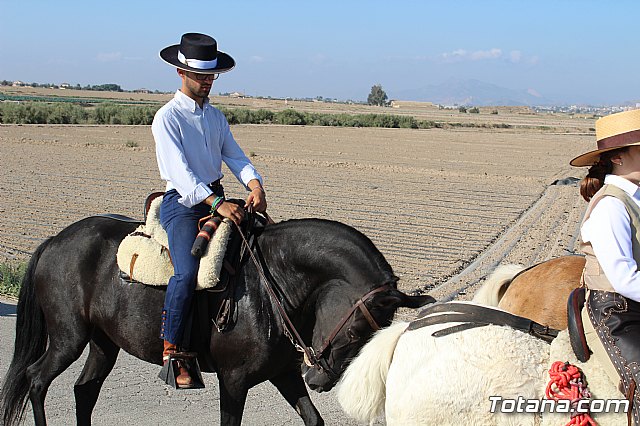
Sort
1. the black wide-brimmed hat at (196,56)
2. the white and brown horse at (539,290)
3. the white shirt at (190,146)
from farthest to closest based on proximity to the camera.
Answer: the white and brown horse at (539,290)
the black wide-brimmed hat at (196,56)
the white shirt at (190,146)

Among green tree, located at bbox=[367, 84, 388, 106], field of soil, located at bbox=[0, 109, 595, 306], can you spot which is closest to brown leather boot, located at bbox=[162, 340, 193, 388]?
field of soil, located at bbox=[0, 109, 595, 306]

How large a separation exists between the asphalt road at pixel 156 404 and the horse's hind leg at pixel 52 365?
53cm

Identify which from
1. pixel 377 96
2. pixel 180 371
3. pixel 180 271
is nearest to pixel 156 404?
pixel 180 371

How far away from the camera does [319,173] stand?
79.8 feet

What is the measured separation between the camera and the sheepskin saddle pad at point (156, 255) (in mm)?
4395

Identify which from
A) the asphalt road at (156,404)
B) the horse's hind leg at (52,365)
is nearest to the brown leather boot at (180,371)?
the horse's hind leg at (52,365)

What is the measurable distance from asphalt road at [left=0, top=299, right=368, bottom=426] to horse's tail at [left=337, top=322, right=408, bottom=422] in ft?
7.64

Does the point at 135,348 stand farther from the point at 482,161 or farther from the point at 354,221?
the point at 482,161

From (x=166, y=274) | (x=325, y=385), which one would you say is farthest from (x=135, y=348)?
(x=325, y=385)

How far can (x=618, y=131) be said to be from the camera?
2.98 meters

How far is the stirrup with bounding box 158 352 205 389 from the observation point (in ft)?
14.5

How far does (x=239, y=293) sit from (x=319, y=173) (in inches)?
784

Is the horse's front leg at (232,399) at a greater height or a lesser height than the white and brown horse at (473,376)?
lesser

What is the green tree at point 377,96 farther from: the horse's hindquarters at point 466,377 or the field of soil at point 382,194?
the horse's hindquarters at point 466,377
